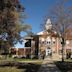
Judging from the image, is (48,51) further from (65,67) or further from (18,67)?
(18,67)

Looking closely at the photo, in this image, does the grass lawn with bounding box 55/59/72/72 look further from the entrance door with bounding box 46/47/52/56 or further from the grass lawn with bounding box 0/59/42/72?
the entrance door with bounding box 46/47/52/56

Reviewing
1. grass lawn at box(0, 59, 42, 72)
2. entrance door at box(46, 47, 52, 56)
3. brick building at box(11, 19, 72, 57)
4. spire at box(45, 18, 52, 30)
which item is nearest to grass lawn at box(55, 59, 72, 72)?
grass lawn at box(0, 59, 42, 72)

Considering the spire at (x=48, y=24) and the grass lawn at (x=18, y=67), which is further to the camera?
the spire at (x=48, y=24)

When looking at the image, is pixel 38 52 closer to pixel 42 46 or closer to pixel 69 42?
pixel 42 46

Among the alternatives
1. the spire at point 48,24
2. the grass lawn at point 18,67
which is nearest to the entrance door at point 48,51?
the spire at point 48,24

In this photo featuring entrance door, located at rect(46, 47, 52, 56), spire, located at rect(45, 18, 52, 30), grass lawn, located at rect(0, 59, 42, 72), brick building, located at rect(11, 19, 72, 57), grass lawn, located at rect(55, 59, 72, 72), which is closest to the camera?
grass lawn, located at rect(0, 59, 42, 72)

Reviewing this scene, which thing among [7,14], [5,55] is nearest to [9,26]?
[7,14]

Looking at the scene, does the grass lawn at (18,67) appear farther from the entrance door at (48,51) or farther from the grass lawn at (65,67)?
the entrance door at (48,51)

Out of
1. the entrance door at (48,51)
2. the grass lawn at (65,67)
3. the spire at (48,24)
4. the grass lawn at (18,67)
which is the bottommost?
Result: the grass lawn at (65,67)

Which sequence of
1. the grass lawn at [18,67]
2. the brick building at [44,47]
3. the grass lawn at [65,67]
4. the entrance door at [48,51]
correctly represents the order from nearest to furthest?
1. the grass lawn at [18,67]
2. the grass lawn at [65,67]
3. the entrance door at [48,51]
4. the brick building at [44,47]

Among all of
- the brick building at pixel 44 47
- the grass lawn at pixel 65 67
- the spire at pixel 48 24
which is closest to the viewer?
the grass lawn at pixel 65 67

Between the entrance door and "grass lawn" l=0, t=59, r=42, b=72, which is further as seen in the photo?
the entrance door

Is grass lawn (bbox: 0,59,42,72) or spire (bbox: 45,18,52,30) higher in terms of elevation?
spire (bbox: 45,18,52,30)

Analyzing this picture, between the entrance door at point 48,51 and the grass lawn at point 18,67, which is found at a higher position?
the entrance door at point 48,51
